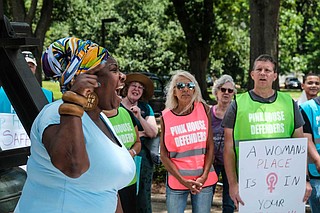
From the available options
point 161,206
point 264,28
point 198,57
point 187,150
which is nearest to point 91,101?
point 187,150

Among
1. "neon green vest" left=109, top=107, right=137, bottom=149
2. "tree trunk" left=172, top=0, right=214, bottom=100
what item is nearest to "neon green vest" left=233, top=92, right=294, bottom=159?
"neon green vest" left=109, top=107, right=137, bottom=149

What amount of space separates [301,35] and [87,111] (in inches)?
2238

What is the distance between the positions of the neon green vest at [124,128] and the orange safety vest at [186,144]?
1.02 ft

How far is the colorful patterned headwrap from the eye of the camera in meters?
2.25

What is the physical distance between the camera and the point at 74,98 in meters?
2.07

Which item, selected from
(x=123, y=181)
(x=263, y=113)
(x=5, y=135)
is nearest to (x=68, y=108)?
(x=123, y=181)

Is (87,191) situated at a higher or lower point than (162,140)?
higher

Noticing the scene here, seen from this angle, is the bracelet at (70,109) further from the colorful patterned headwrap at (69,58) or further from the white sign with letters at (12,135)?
the white sign with letters at (12,135)

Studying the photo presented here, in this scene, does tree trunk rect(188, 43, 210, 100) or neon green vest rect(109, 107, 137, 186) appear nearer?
neon green vest rect(109, 107, 137, 186)

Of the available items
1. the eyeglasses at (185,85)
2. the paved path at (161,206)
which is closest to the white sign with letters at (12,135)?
the eyeglasses at (185,85)

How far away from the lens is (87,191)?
2262 millimetres

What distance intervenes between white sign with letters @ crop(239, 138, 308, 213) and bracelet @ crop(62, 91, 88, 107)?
2.52 metres

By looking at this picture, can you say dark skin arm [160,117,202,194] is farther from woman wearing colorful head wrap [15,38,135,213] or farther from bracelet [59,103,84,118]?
bracelet [59,103,84,118]

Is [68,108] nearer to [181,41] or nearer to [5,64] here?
[5,64]
